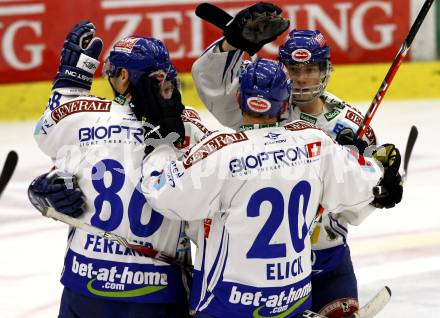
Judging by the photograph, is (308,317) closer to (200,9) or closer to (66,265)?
(66,265)

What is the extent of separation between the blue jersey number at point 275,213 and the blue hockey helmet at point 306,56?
30.2 inches

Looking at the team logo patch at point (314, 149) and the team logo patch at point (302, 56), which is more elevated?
the team logo patch at point (302, 56)

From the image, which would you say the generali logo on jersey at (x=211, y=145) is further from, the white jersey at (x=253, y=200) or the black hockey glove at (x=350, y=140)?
the black hockey glove at (x=350, y=140)

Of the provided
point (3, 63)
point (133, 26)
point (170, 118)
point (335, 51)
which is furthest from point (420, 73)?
point (170, 118)

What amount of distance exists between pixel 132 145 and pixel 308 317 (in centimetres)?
77

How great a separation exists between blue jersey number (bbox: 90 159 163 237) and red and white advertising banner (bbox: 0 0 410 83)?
497 centimetres

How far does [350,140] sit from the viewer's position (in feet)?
11.5

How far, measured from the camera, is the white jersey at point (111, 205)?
3289mm

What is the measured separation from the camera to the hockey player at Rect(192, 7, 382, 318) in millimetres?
3752

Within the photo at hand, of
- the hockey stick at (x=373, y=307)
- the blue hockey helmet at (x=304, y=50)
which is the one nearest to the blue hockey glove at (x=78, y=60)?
the blue hockey helmet at (x=304, y=50)

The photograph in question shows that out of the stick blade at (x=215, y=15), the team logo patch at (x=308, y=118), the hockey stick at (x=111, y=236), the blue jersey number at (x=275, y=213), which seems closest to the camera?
the blue jersey number at (x=275, y=213)

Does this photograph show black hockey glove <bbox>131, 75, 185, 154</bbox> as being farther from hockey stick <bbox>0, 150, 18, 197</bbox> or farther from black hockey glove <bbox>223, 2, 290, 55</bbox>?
hockey stick <bbox>0, 150, 18, 197</bbox>

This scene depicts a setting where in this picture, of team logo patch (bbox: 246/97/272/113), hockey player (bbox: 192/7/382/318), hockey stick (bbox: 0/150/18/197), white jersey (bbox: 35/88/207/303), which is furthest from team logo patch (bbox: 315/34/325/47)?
hockey stick (bbox: 0/150/18/197)

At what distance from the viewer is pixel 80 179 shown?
11.0 ft
